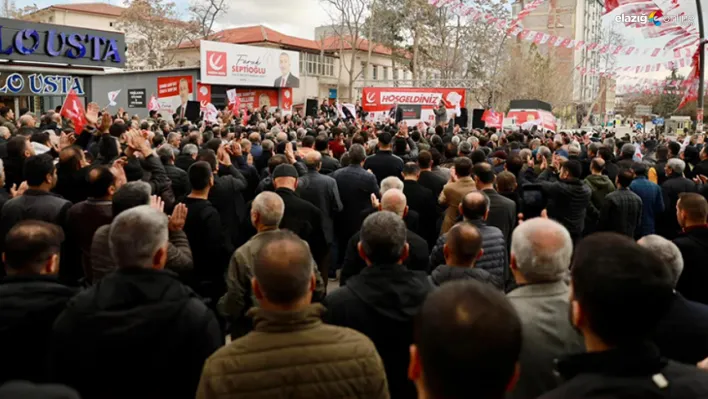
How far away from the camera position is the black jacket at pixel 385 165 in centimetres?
830

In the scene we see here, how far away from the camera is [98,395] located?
2506 millimetres

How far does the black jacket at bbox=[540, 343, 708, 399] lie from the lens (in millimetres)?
1822

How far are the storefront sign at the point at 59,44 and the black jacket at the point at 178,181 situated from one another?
18.3 m

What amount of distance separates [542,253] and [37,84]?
928 inches

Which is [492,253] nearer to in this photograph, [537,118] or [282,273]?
[282,273]

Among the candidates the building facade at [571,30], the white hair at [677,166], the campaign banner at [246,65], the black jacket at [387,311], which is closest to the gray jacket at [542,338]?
the black jacket at [387,311]

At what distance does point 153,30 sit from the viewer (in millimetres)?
50438

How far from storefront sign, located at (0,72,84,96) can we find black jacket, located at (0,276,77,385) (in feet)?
70.6

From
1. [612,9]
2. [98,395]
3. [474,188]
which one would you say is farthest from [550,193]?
[612,9]

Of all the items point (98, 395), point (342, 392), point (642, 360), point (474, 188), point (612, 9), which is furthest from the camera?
point (612, 9)

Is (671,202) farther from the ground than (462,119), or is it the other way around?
(462,119)

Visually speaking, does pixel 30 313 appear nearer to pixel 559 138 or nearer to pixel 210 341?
pixel 210 341

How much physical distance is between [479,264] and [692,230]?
1.69 meters

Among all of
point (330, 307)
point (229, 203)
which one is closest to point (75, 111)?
point (229, 203)
